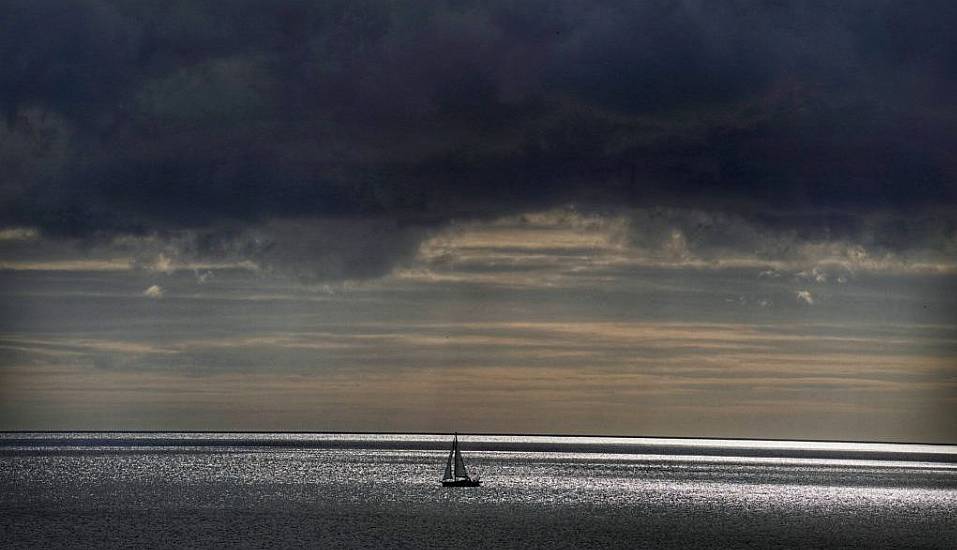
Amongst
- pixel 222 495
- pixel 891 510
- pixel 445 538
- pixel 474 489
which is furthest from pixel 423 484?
pixel 445 538

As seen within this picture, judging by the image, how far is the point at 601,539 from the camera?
102375 millimetres

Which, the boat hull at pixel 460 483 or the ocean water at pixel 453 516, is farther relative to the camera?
the boat hull at pixel 460 483

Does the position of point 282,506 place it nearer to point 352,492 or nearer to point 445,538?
point 352,492

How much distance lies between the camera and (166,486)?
17812cm

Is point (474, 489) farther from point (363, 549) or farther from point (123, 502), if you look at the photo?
point (363, 549)

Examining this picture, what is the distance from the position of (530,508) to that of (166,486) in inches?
2589

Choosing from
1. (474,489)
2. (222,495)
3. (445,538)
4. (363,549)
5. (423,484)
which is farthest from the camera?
(423,484)

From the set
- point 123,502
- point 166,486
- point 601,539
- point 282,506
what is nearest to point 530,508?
point 282,506

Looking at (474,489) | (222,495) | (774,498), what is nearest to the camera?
(222,495)

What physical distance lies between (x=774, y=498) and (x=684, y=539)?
68.0 m

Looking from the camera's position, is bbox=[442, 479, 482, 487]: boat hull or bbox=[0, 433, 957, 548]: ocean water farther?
bbox=[442, 479, 482, 487]: boat hull

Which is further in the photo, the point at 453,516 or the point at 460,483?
the point at 460,483

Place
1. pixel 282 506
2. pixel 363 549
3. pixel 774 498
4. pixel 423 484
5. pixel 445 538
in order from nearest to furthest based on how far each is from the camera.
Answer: pixel 363 549 → pixel 445 538 → pixel 282 506 → pixel 774 498 → pixel 423 484

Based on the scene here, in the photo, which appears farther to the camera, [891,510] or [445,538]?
[891,510]
